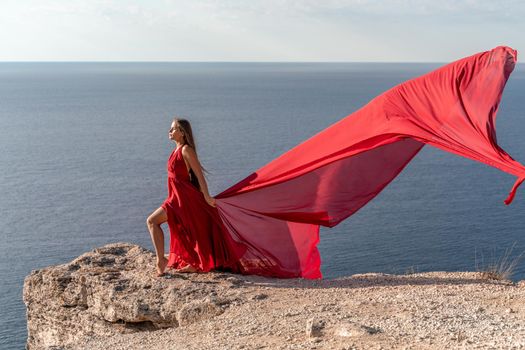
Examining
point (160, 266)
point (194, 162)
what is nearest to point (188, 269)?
point (160, 266)

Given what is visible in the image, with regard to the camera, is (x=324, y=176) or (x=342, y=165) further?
(x=342, y=165)

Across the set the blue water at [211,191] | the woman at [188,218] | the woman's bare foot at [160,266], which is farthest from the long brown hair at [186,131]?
the blue water at [211,191]

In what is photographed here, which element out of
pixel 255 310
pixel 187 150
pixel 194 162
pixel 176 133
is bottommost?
pixel 255 310

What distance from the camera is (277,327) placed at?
28.3 feet

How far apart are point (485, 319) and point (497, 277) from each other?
4.15 meters

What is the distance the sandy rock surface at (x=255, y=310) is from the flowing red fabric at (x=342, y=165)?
78 centimetres

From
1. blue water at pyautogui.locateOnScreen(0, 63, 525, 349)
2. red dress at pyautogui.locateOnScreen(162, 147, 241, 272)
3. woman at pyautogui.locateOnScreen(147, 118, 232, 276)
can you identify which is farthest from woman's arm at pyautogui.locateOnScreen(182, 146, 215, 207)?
blue water at pyautogui.locateOnScreen(0, 63, 525, 349)

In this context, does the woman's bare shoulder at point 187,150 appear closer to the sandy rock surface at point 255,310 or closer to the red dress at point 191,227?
the red dress at point 191,227

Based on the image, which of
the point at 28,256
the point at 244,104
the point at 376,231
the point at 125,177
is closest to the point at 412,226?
the point at 376,231

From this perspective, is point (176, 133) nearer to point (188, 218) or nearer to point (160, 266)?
point (188, 218)

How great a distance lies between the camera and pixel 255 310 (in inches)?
368

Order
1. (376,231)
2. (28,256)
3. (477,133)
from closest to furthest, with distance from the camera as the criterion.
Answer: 1. (477,133)
2. (28,256)
3. (376,231)

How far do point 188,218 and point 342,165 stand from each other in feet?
9.01

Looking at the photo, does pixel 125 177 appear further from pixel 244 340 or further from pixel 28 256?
pixel 244 340
